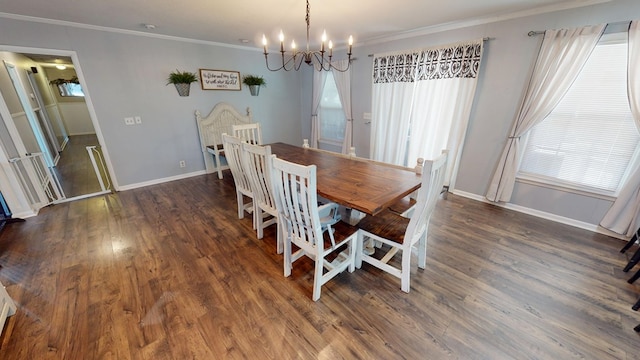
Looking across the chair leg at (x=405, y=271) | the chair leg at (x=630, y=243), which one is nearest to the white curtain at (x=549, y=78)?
the chair leg at (x=630, y=243)

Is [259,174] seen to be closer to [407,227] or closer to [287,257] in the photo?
[287,257]

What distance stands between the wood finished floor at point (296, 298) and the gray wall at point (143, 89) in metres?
1.53

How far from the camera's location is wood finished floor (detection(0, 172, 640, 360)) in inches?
55.1

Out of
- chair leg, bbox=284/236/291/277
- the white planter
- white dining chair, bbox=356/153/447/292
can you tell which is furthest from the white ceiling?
chair leg, bbox=284/236/291/277

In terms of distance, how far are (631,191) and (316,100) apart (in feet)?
15.5

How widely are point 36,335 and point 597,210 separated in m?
5.01

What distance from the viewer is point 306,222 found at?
1549mm

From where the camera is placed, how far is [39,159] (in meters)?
3.27

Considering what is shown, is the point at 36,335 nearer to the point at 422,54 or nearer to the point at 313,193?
the point at 313,193

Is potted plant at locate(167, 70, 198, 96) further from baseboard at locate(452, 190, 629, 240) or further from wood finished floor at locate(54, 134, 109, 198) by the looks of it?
baseboard at locate(452, 190, 629, 240)

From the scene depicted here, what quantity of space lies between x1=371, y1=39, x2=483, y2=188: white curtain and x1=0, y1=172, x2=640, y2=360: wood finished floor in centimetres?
149

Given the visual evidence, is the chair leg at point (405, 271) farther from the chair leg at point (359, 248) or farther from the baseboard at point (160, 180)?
the baseboard at point (160, 180)

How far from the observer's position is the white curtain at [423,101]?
10.1 feet

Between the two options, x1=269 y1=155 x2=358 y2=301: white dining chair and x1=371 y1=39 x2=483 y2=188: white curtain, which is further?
x1=371 y1=39 x2=483 y2=188: white curtain
